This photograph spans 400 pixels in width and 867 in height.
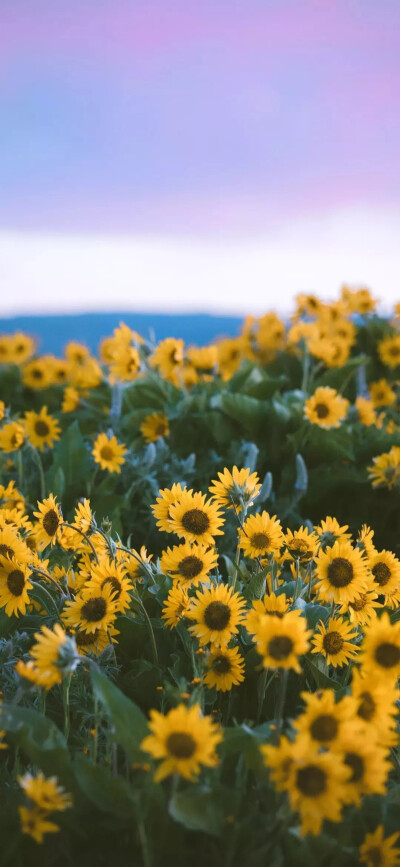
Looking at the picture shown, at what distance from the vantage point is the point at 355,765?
1061mm

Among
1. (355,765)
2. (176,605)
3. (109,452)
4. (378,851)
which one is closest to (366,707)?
(355,765)

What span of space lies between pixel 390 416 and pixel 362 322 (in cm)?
126

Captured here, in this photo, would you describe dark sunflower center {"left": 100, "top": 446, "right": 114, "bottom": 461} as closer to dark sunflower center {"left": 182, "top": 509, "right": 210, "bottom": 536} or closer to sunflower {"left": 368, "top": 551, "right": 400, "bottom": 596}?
dark sunflower center {"left": 182, "top": 509, "right": 210, "bottom": 536}

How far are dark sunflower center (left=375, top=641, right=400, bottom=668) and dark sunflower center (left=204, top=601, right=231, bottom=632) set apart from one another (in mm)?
363

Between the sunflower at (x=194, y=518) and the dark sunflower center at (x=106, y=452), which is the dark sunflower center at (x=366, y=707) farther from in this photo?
the dark sunflower center at (x=106, y=452)

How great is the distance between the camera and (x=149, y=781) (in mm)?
1223

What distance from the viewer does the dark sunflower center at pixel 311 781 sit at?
101cm

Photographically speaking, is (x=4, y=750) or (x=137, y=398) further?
(x=137, y=398)

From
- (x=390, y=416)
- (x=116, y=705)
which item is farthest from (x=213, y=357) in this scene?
(x=116, y=705)

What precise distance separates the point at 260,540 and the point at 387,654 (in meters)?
0.52

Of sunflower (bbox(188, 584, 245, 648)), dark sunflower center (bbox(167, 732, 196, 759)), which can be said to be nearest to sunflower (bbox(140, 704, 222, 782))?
dark sunflower center (bbox(167, 732, 196, 759))

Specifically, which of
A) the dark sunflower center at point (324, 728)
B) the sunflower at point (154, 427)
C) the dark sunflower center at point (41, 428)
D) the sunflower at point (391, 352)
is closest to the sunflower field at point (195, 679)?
the dark sunflower center at point (324, 728)

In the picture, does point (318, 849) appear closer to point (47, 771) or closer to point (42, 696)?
point (47, 771)

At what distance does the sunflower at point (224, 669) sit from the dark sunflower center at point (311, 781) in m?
0.56
